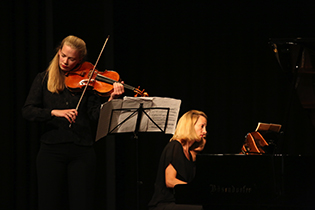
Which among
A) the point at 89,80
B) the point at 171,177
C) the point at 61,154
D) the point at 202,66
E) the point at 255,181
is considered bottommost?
the point at 171,177

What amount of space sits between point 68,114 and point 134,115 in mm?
679

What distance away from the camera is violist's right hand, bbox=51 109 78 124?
2461 millimetres

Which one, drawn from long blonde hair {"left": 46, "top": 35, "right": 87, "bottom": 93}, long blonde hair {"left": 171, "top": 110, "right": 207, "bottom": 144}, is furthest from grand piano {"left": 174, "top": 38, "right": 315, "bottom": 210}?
long blonde hair {"left": 46, "top": 35, "right": 87, "bottom": 93}

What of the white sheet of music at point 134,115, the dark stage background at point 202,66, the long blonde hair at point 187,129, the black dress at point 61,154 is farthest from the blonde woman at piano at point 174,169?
the dark stage background at point 202,66

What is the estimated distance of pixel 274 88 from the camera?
467cm

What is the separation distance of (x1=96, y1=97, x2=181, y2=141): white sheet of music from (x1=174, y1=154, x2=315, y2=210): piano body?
633mm

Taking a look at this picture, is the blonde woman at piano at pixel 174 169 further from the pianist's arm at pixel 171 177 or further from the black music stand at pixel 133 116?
the black music stand at pixel 133 116

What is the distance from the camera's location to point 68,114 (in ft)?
8.07

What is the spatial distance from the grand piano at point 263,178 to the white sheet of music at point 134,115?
24.9 inches

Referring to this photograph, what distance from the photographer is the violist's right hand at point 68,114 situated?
2461mm

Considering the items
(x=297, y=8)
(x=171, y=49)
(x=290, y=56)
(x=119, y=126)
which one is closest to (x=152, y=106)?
(x=119, y=126)

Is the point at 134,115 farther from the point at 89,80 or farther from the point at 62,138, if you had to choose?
the point at 62,138

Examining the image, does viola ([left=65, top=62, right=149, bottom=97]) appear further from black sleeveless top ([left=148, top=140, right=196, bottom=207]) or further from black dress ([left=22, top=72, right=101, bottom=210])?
black sleeveless top ([left=148, top=140, right=196, bottom=207])

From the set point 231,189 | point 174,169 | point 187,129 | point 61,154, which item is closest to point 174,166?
point 174,169
